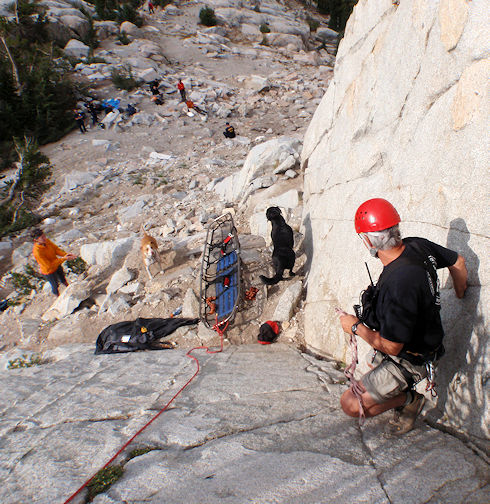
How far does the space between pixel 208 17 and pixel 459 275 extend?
38062 mm

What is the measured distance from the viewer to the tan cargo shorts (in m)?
2.33

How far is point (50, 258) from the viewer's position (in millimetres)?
7203

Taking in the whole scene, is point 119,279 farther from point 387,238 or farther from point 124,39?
point 124,39

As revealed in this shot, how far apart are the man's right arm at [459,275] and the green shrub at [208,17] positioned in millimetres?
37922

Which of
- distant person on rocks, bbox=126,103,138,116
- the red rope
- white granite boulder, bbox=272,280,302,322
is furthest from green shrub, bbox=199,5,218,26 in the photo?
the red rope

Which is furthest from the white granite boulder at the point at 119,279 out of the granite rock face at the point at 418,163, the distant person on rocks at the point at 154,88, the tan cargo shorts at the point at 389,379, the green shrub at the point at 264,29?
the green shrub at the point at 264,29

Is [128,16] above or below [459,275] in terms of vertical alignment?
above

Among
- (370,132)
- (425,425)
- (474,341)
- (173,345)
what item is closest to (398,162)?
(370,132)

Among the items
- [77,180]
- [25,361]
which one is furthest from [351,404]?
[77,180]

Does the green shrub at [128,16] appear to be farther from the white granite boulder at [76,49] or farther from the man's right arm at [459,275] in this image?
the man's right arm at [459,275]

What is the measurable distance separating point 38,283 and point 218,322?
5994 millimetres

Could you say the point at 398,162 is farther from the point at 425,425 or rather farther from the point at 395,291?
the point at 425,425

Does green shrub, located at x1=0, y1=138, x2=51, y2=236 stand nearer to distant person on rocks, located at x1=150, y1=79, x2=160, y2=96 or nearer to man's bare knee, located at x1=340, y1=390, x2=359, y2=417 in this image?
distant person on rocks, located at x1=150, y1=79, x2=160, y2=96

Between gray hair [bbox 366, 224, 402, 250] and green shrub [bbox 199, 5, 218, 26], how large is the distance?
1490 inches
